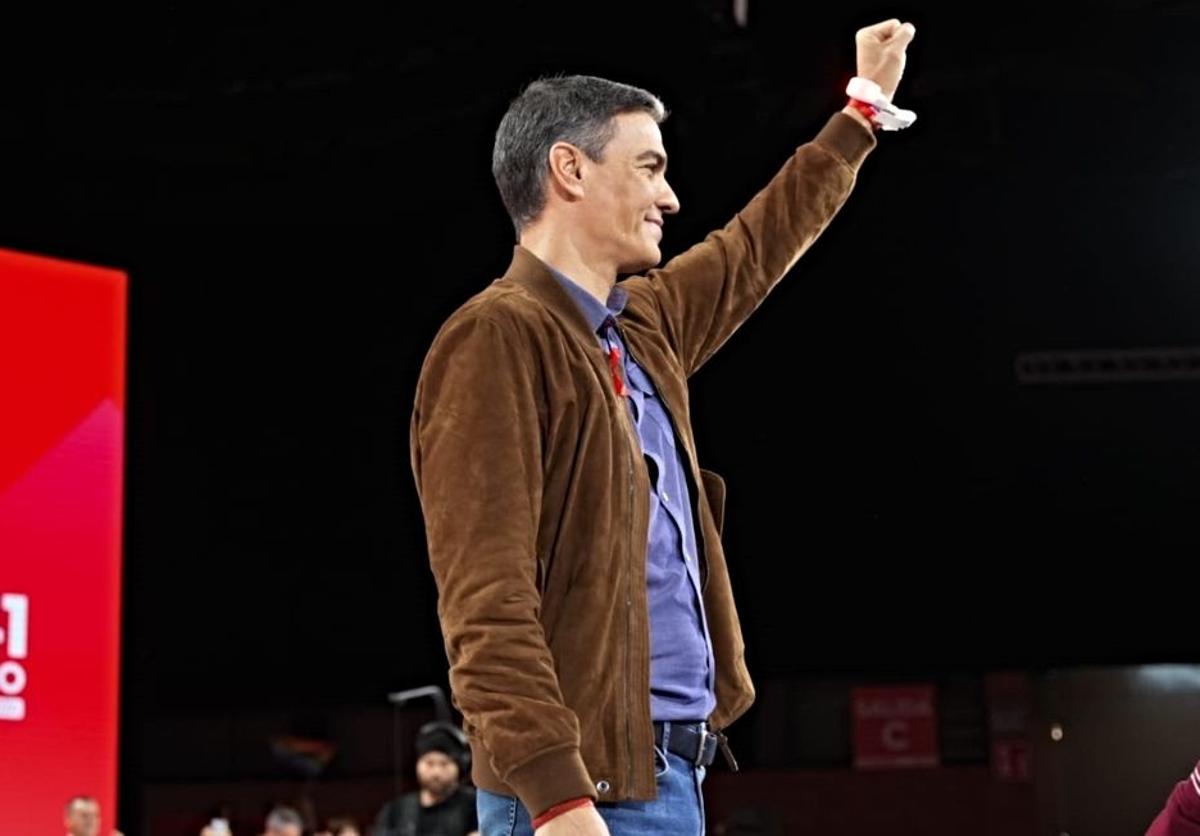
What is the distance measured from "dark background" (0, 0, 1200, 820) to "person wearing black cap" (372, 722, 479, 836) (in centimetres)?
213

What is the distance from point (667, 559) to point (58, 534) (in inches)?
217

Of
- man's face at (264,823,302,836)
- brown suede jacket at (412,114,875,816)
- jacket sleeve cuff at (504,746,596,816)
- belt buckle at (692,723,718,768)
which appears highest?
brown suede jacket at (412,114,875,816)

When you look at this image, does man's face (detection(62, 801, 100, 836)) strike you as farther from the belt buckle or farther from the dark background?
the belt buckle

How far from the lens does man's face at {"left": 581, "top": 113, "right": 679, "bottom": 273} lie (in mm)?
1911

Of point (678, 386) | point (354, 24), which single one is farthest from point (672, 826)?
point (354, 24)

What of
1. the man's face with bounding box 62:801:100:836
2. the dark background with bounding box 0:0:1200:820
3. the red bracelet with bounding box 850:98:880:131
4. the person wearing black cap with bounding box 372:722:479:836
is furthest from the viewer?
the dark background with bounding box 0:0:1200:820

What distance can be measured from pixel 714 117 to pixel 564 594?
6884mm

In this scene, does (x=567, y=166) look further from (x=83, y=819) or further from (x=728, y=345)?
(x=728, y=345)

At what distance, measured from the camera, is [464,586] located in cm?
167

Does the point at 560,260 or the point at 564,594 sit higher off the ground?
the point at 560,260

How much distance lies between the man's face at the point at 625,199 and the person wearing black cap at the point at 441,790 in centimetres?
493

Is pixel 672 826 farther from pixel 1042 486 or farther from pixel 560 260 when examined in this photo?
pixel 1042 486

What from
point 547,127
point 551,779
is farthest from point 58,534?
point 551,779

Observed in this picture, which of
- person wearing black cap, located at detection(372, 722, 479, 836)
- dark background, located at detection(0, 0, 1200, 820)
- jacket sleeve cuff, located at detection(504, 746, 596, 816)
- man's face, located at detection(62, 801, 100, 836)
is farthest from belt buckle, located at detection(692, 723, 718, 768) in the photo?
dark background, located at detection(0, 0, 1200, 820)
